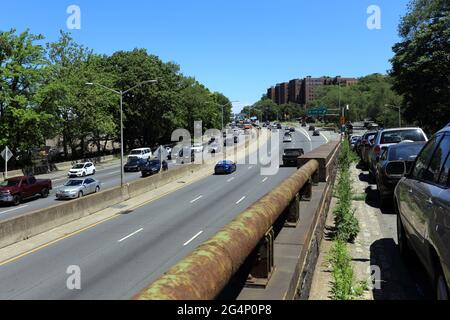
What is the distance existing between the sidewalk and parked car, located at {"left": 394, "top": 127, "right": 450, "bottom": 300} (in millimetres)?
860

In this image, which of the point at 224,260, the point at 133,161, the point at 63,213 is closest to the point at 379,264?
the point at 224,260

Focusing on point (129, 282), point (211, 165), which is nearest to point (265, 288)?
point (129, 282)

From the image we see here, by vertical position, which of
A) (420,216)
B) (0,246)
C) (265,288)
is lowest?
(0,246)

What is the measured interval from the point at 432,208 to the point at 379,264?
3557mm

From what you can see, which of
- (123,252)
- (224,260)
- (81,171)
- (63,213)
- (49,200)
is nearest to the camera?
(224,260)

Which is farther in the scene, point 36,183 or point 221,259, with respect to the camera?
point 36,183

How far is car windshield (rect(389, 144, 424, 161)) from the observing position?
1252cm

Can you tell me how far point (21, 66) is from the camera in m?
45.6

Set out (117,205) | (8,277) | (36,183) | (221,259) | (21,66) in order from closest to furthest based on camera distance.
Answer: (221,259), (8,277), (117,205), (36,183), (21,66)

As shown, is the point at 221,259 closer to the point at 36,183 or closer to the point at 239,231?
the point at 239,231

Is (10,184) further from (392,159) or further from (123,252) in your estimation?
(392,159)

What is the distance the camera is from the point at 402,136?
1761 cm

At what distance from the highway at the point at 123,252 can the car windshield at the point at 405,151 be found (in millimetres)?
7010

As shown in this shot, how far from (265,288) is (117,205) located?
23.7 metres
